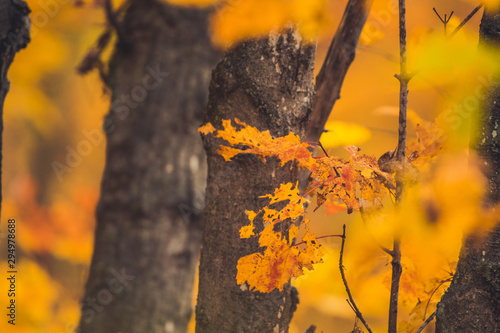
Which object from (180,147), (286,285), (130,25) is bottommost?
(286,285)

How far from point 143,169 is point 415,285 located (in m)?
2.14

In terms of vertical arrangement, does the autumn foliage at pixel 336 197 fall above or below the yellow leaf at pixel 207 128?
below

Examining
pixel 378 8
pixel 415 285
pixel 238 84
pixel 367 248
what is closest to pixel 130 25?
pixel 378 8

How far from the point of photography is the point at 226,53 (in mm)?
1459

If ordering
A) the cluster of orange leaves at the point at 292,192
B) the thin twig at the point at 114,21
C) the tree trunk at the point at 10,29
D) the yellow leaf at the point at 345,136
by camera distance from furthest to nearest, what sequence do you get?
the thin twig at the point at 114,21, the yellow leaf at the point at 345,136, the tree trunk at the point at 10,29, the cluster of orange leaves at the point at 292,192

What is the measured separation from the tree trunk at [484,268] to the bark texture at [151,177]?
2.13 m

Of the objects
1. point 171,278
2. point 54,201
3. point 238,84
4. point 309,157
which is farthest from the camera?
point 54,201

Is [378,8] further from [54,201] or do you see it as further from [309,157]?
[54,201]

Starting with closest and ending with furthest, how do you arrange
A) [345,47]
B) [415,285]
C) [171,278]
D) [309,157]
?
[309,157] → [415,285] → [345,47] → [171,278]

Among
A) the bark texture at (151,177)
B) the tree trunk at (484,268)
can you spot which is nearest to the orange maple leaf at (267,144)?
the tree trunk at (484,268)

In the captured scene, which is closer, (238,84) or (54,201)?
(238,84)

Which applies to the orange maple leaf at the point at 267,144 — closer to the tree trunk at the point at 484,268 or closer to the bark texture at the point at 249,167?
the bark texture at the point at 249,167

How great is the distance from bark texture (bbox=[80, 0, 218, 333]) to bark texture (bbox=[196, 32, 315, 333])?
1700 mm

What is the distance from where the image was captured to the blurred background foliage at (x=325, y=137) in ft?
4.74
